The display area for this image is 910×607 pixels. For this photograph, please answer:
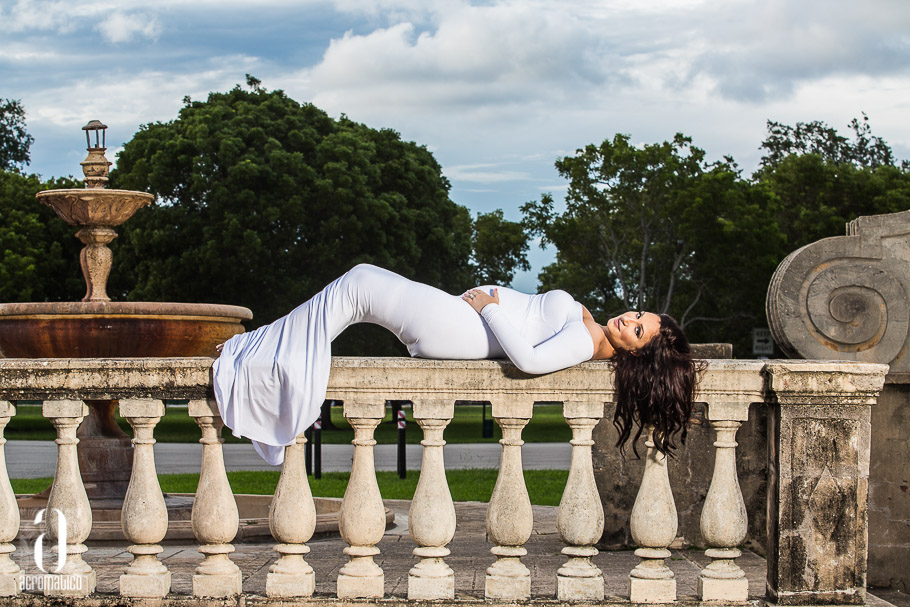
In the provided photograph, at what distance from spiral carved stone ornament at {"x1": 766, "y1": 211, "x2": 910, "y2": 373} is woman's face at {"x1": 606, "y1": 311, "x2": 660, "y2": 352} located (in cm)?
174

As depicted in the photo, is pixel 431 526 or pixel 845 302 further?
pixel 845 302

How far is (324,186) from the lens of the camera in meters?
26.6

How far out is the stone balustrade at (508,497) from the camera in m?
4.08

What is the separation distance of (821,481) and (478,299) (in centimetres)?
150

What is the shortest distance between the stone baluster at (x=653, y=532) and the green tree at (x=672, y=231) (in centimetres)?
2619

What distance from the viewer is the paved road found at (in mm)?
15734

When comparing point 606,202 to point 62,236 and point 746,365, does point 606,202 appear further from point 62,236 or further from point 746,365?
point 746,365

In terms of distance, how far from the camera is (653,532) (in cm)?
409

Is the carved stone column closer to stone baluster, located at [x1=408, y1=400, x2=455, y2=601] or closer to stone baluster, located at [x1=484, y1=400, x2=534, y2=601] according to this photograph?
stone baluster, located at [x1=484, y1=400, x2=534, y2=601]

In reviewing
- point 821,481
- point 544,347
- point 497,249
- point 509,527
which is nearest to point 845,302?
point 821,481

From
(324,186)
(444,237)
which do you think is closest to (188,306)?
(324,186)

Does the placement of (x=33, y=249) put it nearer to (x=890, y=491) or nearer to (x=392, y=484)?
(x=392, y=484)

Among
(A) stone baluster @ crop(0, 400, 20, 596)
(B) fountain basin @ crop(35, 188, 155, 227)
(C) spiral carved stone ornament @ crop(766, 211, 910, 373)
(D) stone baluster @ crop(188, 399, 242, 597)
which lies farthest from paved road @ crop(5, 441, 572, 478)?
(D) stone baluster @ crop(188, 399, 242, 597)

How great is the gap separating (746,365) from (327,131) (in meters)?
26.7
